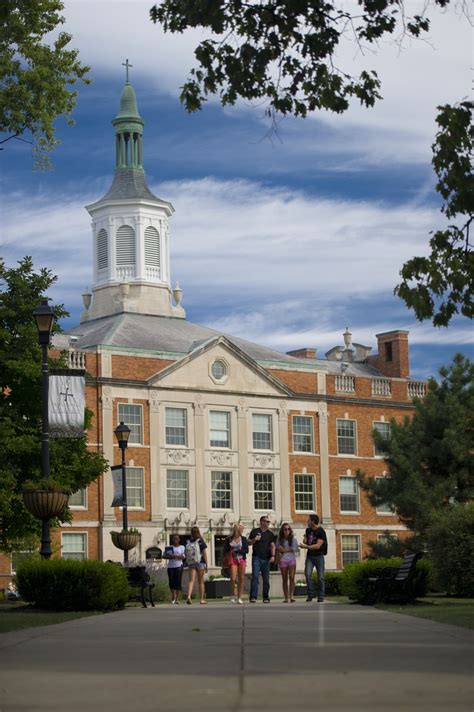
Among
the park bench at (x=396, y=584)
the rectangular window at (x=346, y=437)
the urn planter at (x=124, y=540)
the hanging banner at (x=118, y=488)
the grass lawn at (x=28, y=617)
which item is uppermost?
the rectangular window at (x=346, y=437)

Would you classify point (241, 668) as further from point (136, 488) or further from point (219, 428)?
point (219, 428)

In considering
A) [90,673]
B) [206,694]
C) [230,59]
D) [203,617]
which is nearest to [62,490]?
[203,617]

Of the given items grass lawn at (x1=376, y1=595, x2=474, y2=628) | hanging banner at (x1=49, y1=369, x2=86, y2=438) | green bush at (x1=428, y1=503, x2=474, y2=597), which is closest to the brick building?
hanging banner at (x1=49, y1=369, x2=86, y2=438)

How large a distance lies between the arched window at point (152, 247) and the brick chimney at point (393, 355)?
49.0ft

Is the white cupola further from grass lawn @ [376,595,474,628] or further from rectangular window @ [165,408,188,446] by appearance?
grass lawn @ [376,595,474,628]

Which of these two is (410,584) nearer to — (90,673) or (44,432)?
(44,432)

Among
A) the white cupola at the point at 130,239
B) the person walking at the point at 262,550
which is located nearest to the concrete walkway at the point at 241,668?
the person walking at the point at 262,550

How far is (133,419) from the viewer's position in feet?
208

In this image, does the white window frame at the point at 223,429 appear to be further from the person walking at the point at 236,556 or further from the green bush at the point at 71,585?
the green bush at the point at 71,585

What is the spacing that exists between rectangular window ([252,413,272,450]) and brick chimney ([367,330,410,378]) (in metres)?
12.1

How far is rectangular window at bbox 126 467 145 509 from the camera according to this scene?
61906 millimetres

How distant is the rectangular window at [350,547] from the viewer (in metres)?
68.9

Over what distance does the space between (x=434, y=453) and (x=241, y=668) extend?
38.6m

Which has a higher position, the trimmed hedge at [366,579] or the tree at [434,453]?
the tree at [434,453]
